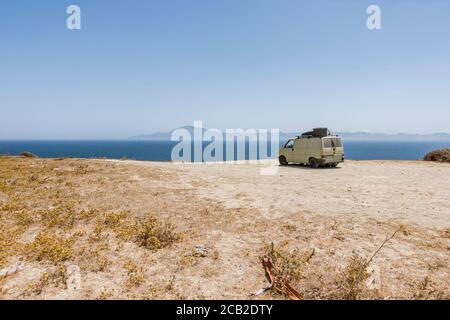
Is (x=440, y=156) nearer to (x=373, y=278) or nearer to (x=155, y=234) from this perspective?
(x=373, y=278)

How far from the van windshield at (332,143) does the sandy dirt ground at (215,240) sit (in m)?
8.15

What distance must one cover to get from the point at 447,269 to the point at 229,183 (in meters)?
9.64

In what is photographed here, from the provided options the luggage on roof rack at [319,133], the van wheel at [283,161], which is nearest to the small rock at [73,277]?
the luggage on roof rack at [319,133]

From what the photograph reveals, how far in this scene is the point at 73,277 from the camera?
604 cm

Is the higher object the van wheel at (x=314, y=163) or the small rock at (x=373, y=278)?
the van wheel at (x=314, y=163)

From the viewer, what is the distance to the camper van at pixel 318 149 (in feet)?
70.5

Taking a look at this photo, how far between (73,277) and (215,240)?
10.7 ft

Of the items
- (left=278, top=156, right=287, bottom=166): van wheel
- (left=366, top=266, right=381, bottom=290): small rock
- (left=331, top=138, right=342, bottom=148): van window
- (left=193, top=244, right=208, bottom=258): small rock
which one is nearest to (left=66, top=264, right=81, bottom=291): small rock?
(left=193, top=244, right=208, bottom=258): small rock

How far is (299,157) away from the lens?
922 inches

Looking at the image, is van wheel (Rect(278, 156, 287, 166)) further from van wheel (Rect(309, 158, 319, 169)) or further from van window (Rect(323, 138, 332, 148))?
van window (Rect(323, 138, 332, 148))

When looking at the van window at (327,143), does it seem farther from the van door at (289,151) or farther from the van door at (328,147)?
the van door at (289,151)

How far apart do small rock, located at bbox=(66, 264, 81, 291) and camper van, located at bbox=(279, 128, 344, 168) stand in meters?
18.0
